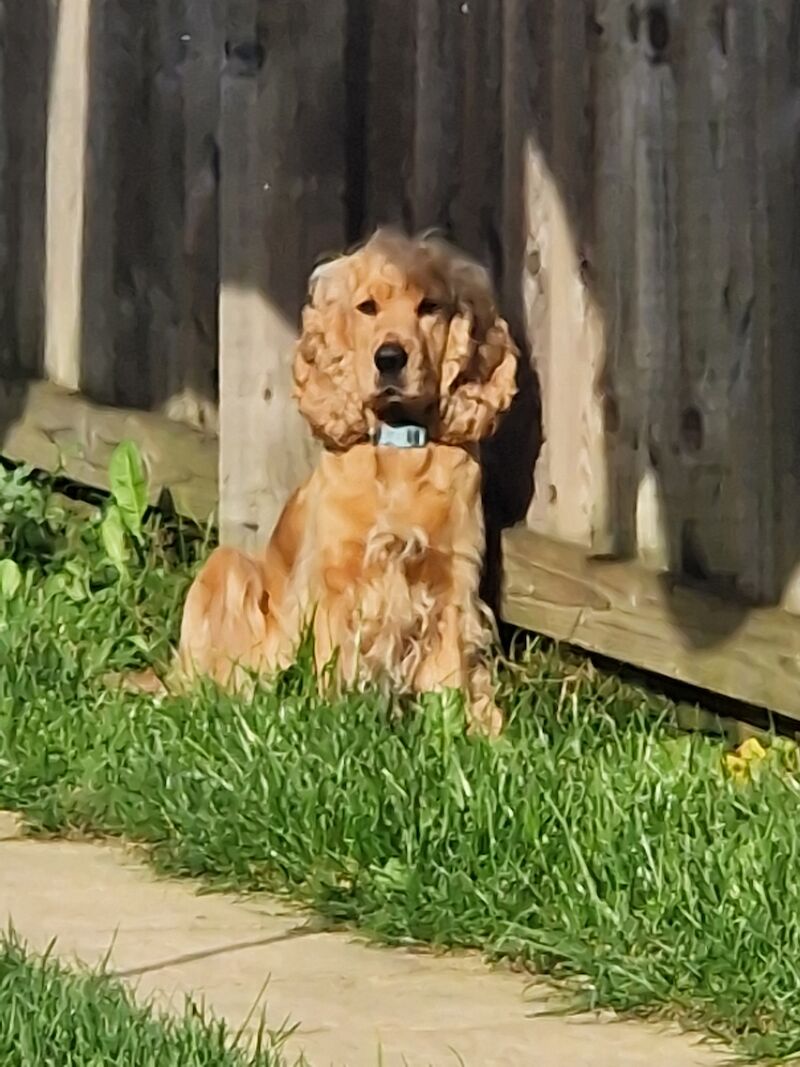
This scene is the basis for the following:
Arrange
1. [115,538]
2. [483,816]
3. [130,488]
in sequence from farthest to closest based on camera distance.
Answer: [130,488]
[115,538]
[483,816]

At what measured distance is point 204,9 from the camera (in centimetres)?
632

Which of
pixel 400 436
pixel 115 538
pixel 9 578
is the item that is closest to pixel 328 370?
pixel 400 436

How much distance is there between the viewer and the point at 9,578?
6.18 m

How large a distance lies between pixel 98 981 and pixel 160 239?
3512 mm

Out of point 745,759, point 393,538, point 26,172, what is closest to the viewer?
point 745,759

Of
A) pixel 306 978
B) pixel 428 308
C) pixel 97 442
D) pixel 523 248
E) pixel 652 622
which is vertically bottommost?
pixel 306 978

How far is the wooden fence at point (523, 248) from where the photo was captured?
484 cm

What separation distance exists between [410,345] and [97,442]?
181cm

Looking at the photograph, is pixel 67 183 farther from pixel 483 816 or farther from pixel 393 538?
pixel 483 816

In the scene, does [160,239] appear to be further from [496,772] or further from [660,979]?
[660,979]

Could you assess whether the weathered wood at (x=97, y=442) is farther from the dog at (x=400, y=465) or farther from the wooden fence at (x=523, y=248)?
the dog at (x=400, y=465)

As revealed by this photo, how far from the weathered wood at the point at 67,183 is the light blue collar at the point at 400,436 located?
1.89m

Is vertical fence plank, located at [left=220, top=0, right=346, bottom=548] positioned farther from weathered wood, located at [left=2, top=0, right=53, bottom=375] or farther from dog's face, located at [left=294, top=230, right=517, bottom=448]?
weathered wood, located at [left=2, top=0, right=53, bottom=375]

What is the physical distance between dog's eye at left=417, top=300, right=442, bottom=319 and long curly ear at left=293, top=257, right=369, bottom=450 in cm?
19
